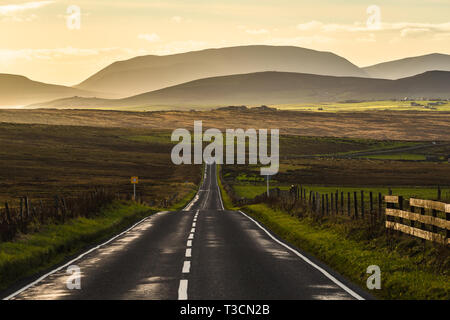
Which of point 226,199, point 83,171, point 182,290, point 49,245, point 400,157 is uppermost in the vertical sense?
point 182,290

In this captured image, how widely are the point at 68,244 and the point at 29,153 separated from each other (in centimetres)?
14798

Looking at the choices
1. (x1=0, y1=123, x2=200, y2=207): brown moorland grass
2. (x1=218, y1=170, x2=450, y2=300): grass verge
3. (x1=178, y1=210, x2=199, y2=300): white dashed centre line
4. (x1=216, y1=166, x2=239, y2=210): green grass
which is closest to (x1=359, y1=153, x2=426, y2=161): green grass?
(x1=0, y1=123, x2=200, y2=207): brown moorland grass

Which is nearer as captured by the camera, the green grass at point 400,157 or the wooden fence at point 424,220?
the wooden fence at point 424,220

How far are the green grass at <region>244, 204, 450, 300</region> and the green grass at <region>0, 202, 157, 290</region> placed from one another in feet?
28.9

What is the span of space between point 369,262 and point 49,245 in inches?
450

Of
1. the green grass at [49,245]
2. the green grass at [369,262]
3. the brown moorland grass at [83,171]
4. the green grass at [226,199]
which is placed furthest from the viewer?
the brown moorland grass at [83,171]

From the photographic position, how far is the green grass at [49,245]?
58.0ft

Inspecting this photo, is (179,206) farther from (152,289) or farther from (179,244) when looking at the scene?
(152,289)

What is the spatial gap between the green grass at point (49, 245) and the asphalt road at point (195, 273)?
89cm

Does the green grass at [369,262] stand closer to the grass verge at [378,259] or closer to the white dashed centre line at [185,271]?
the grass verge at [378,259]

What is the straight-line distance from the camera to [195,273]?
16656mm
